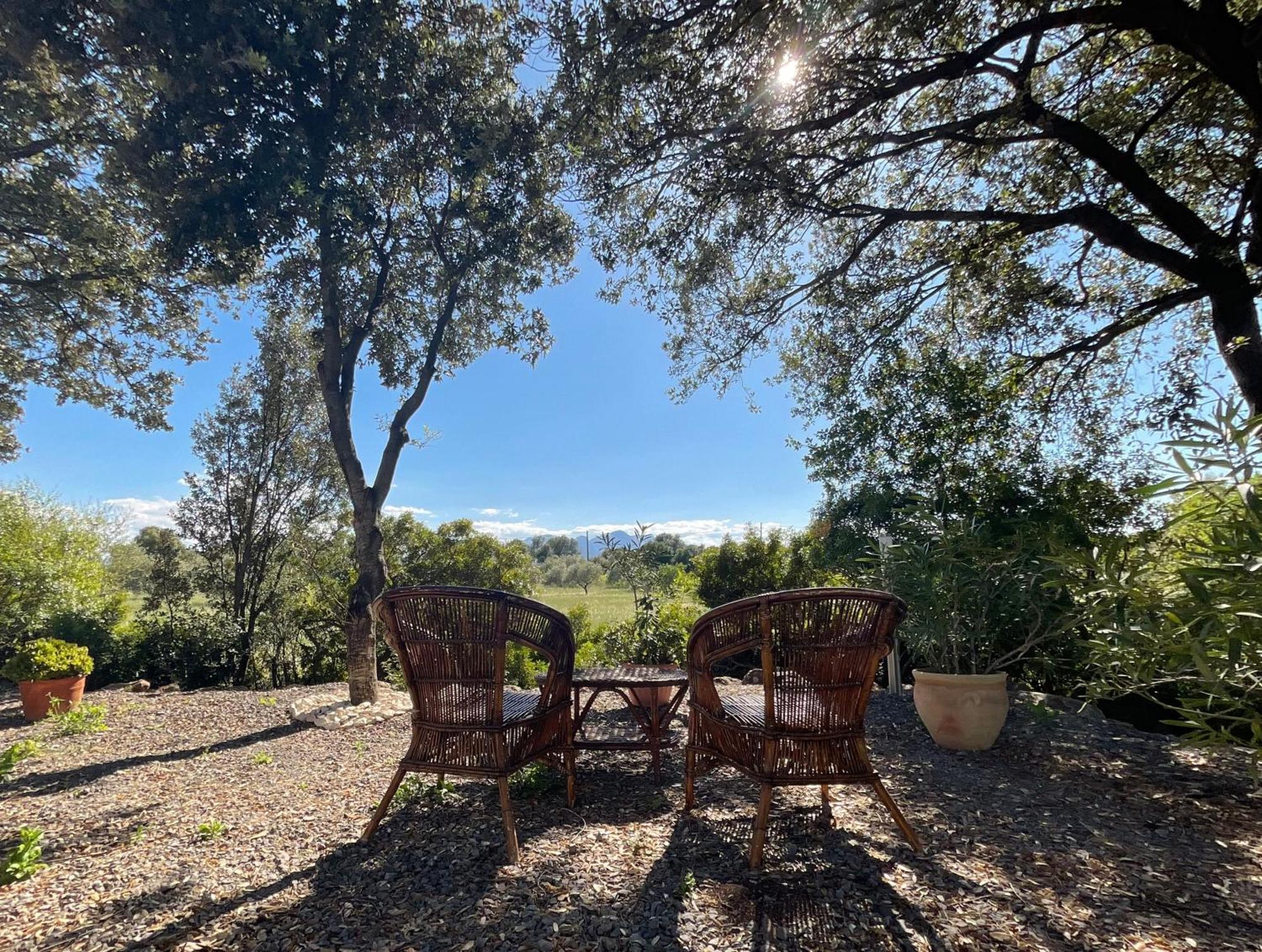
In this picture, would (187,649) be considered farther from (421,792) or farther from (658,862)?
(658,862)

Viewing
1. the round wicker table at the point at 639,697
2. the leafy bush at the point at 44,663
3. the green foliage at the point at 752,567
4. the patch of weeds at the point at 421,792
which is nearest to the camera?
the patch of weeds at the point at 421,792

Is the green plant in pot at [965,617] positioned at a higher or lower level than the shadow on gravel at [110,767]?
higher

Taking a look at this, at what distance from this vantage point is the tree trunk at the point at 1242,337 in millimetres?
4516

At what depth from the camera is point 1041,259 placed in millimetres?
6012

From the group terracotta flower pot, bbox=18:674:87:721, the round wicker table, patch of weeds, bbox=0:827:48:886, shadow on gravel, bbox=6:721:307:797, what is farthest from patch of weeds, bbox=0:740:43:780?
the round wicker table

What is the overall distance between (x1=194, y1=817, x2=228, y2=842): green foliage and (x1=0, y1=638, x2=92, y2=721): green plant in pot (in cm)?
404

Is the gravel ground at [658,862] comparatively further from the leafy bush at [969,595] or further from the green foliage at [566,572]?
the green foliage at [566,572]

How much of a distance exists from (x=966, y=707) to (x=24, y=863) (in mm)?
4585

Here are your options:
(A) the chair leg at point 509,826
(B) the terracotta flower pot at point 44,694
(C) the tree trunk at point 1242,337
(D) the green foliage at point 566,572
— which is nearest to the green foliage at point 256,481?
(B) the terracotta flower pot at point 44,694

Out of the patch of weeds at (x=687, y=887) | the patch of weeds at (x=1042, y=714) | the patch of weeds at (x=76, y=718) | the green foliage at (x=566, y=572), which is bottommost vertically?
the patch of weeds at (x=76, y=718)

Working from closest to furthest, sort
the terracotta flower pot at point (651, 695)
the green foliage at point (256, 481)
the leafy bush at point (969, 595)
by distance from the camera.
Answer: the terracotta flower pot at point (651, 695) < the leafy bush at point (969, 595) < the green foliage at point (256, 481)

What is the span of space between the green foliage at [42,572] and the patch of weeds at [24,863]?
6652 millimetres

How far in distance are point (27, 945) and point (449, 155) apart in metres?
5.92

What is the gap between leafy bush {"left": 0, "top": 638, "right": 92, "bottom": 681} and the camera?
4.85 metres
